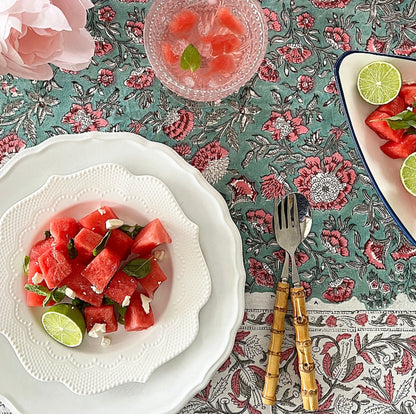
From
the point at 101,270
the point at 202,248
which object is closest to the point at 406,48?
the point at 202,248

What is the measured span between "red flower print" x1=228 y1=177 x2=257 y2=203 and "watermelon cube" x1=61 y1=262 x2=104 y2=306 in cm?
41

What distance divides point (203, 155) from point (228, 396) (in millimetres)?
598

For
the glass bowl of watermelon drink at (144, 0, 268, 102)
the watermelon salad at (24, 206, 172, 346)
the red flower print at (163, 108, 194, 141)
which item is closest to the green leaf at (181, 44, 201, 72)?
the glass bowl of watermelon drink at (144, 0, 268, 102)

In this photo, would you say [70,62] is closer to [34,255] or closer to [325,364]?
[34,255]

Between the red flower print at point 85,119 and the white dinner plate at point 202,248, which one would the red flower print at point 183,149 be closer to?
the white dinner plate at point 202,248

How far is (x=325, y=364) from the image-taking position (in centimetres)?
144

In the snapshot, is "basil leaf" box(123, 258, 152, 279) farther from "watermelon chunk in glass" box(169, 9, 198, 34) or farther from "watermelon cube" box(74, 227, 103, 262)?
"watermelon chunk in glass" box(169, 9, 198, 34)

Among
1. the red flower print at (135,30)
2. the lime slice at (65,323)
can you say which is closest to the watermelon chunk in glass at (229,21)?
the red flower print at (135,30)

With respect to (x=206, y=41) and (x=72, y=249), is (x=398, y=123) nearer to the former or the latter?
(x=206, y=41)

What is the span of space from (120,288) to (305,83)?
0.69 metres

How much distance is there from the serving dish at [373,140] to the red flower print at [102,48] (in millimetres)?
566

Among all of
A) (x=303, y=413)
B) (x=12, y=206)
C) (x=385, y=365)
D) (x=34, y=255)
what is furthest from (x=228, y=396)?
(x=12, y=206)

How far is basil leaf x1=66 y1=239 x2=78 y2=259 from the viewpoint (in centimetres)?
127

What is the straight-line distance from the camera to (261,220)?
1.45 metres
